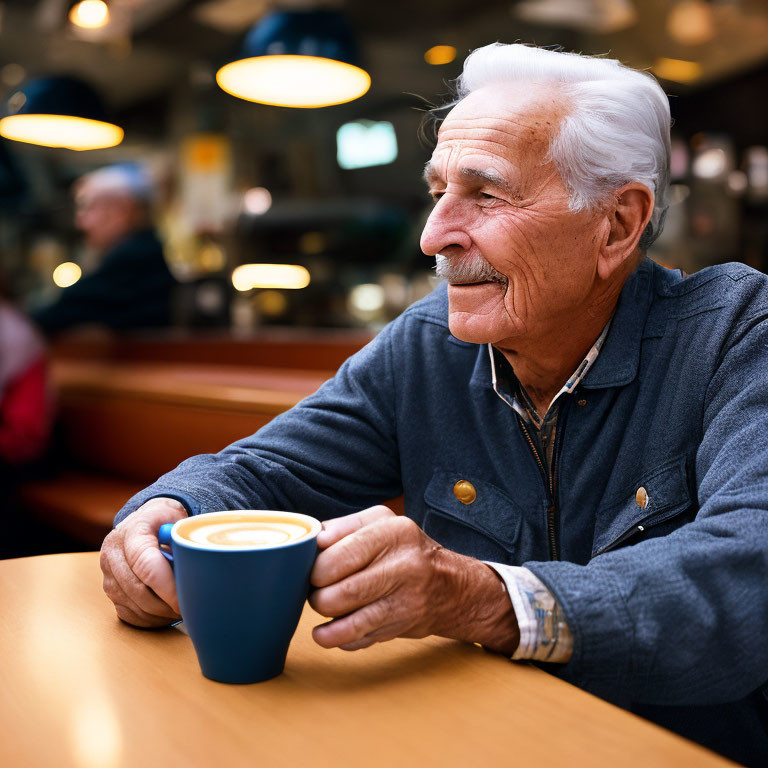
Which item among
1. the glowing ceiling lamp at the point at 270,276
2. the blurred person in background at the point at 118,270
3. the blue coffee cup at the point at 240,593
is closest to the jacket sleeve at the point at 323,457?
the blue coffee cup at the point at 240,593

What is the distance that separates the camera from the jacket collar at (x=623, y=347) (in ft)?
3.68

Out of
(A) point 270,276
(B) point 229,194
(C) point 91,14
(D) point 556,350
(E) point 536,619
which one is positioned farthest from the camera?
(B) point 229,194

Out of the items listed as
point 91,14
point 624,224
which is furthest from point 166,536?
point 91,14

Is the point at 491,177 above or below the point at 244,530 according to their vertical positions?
above

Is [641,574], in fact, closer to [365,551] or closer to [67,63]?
[365,551]

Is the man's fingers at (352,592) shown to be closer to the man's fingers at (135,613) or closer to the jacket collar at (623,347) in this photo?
the man's fingers at (135,613)

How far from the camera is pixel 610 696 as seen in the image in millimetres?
786

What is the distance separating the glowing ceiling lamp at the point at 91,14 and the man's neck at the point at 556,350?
116 inches

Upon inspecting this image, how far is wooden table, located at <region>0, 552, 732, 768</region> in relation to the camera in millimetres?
577

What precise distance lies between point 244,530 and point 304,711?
161 millimetres

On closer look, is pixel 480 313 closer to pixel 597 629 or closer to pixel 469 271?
pixel 469 271

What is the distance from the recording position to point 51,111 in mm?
3836

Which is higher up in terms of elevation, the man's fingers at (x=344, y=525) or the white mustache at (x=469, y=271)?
the white mustache at (x=469, y=271)

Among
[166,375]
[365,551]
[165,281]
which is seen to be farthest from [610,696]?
[165,281]
